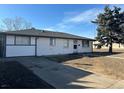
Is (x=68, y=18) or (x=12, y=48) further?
(x=68, y=18)

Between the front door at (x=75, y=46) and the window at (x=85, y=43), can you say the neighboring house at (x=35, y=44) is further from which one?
the window at (x=85, y=43)

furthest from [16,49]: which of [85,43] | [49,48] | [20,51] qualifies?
[85,43]

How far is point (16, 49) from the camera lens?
56.3 ft

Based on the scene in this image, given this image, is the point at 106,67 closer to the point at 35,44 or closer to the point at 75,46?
the point at 35,44

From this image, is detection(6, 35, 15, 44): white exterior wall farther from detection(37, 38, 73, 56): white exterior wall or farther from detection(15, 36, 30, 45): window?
detection(37, 38, 73, 56): white exterior wall

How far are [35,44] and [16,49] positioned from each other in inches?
92.9

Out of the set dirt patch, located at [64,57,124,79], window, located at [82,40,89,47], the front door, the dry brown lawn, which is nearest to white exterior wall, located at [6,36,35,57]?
the dry brown lawn

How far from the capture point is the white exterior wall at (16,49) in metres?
16.5

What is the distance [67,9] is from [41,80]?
41.9ft

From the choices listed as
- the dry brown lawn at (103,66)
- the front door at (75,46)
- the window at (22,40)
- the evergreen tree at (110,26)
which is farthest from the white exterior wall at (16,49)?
the evergreen tree at (110,26)

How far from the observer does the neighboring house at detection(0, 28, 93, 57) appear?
54.5 ft
